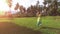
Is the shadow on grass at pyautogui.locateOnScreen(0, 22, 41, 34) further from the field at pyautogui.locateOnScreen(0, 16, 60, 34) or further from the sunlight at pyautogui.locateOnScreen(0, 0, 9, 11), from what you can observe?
the sunlight at pyautogui.locateOnScreen(0, 0, 9, 11)

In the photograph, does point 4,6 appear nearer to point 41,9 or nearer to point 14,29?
point 14,29

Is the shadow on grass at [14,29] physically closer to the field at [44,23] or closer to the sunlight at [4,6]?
the field at [44,23]

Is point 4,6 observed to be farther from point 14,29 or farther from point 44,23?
point 44,23

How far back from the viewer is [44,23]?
5.90ft

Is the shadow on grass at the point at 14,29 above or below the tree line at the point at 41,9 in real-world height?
below

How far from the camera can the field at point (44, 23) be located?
1.78 meters

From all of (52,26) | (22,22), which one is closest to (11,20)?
(22,22)

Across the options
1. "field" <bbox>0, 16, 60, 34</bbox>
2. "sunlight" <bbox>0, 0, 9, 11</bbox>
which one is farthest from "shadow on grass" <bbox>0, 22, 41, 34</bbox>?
"sunlight" <bbox>0, 0, 9, 11</bbox>

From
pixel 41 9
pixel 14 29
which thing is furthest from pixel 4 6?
pixel 41 9

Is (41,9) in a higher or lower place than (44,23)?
higher

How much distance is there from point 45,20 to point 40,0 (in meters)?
0.19

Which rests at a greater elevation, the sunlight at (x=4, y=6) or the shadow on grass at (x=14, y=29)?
the sunlight at (x=4, y=6)

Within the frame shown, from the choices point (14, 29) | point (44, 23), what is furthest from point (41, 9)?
point (14, 29)

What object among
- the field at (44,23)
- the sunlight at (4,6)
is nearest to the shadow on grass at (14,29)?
the field at (44,23)
